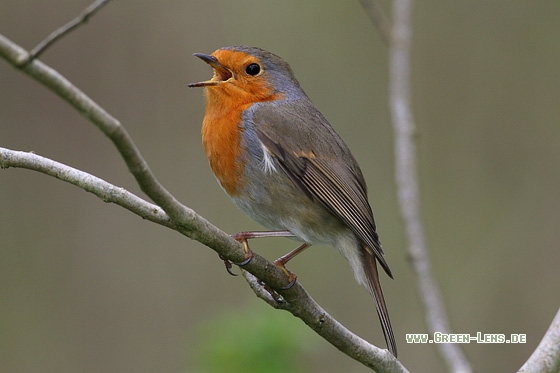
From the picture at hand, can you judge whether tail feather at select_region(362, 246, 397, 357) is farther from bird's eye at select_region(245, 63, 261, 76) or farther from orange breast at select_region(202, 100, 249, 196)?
bird's eye at select_region(245, 63, 261, 76)

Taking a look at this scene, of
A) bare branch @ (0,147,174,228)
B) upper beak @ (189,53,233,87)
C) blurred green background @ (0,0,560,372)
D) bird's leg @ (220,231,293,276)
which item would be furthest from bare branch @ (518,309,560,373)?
blurred green background @ (0,0,560,372)

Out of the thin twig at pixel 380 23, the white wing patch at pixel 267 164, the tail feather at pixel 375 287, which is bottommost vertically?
the tail feather at pixel 375 287

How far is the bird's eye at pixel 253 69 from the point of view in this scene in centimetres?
450

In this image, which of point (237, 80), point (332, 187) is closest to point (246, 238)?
point (332, 187)

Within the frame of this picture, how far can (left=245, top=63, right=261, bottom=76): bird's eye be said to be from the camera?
4.50 m

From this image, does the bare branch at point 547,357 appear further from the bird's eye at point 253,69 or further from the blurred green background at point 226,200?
the blurred green background at point 226,200

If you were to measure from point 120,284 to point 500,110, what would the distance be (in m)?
3.83

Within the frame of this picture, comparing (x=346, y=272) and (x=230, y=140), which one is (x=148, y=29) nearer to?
(x=346, y=272)

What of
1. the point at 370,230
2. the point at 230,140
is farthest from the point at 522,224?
the point at 230,140

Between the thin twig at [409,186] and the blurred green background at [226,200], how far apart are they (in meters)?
2.47

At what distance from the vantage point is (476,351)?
6047mm

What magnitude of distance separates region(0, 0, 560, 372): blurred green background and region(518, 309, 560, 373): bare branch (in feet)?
8.32

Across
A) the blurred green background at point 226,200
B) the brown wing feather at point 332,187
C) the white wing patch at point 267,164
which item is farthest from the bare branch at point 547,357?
the blurred green background at point 226,200

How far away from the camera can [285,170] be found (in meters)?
4.09
